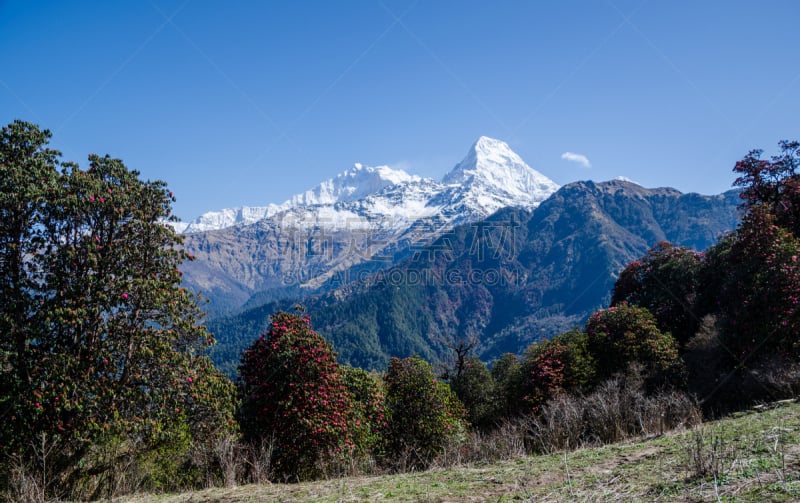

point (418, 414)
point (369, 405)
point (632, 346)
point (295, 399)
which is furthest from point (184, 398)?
point (632, 346)

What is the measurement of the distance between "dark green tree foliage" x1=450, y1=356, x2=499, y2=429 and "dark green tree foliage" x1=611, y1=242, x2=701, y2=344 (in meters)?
12.5

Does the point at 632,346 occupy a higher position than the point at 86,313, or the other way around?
the point at 86,313

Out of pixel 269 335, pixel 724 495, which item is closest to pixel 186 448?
pixel 269 335

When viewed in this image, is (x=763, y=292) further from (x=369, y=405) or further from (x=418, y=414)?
(x=369, y=405)

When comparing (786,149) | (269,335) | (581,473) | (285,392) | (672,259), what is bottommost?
(581,473)

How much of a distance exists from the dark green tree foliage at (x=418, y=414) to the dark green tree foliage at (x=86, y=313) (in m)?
12.7

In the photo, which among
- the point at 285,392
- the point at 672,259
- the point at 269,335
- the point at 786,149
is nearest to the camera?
the point at 285,392

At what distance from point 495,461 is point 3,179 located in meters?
12.1

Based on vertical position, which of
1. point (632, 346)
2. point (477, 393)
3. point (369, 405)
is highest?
point (632, 346)

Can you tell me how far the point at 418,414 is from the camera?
76.4ft

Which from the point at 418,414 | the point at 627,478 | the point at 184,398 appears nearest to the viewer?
the point at 627,478

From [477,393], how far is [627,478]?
34.8m

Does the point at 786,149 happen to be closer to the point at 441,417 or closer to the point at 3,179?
the point at 441,417

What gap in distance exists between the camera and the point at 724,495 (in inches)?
204
